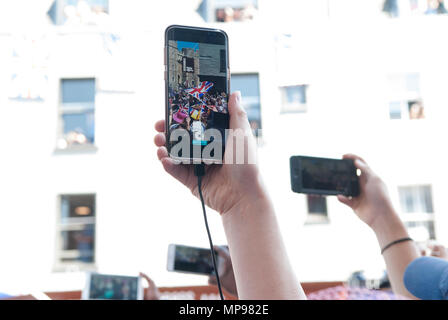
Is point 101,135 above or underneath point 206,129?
above

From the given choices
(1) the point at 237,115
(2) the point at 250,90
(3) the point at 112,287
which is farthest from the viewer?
(2) the point at 250,90

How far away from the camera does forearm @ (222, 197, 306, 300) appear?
31 cm

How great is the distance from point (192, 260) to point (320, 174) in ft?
1.00

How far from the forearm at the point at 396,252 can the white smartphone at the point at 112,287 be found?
464 mm

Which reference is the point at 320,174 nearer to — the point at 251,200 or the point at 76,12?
the point at 251,200

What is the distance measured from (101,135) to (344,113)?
1794mm

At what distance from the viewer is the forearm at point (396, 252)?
18.6 inches

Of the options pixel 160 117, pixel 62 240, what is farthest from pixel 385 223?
pixel 62 240

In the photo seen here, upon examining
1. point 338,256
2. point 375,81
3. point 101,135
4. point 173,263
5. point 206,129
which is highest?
point 375,81

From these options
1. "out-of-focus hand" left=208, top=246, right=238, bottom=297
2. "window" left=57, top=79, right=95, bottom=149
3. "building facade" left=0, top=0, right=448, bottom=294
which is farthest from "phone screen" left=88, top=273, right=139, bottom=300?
"window" left=57, top=79, right=95, bottom=149

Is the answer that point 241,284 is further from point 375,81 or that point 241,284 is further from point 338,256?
point 375,81

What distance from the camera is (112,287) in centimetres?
83

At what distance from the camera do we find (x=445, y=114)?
11.1ft
